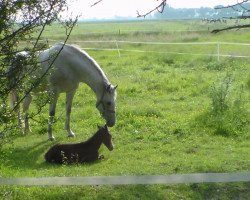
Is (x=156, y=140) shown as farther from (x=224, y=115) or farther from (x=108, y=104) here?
(x=224, y=115)

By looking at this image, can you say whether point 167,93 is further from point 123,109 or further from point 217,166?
point 217,166

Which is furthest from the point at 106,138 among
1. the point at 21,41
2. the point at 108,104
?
the point at 21,41

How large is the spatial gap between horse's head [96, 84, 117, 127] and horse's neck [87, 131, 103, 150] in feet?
4.05

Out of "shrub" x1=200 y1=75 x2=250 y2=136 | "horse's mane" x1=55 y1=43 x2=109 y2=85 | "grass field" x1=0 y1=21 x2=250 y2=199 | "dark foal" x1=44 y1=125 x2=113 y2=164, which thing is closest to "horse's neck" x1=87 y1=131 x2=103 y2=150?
"dark foal" x1=44 y1=125 x2=113 y2=164

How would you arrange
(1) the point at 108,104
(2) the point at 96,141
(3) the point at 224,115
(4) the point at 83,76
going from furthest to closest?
(3) the point at 224,115
(4) the point at 83,76
(1) the point at 108,104
(2) the point at 96,141

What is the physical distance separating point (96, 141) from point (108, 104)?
4.38 ft

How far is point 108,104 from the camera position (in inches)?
348

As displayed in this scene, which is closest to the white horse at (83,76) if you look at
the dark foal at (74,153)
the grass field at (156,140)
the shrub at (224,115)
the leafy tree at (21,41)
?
the grass field at (156,140)

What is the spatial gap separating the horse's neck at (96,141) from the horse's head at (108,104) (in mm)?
1235

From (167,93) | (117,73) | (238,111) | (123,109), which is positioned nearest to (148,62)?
(117,73)

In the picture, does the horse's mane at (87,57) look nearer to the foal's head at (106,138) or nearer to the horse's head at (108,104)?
the horse's head at (108,104)

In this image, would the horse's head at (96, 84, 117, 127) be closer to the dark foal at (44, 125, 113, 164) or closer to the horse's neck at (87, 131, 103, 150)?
the horse's neck at (87, 131, 103, 150)

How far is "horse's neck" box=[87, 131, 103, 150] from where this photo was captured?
7.56 meters

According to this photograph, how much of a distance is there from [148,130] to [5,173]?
333 centimetres
